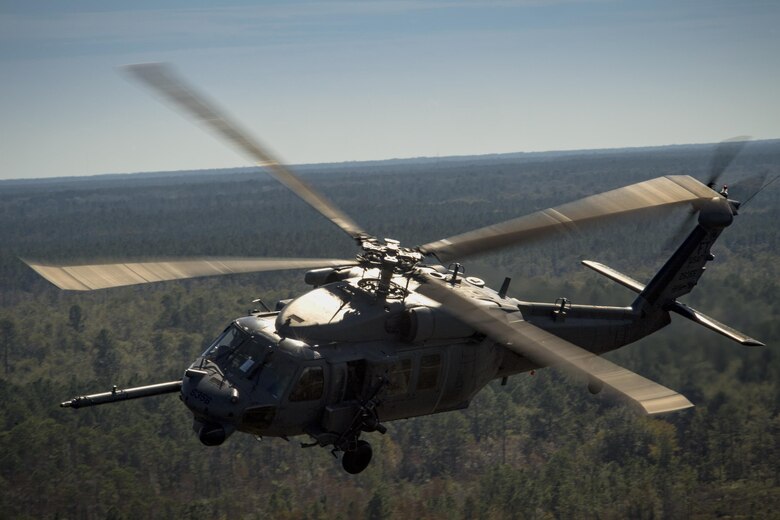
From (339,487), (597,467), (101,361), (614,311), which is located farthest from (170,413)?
(614,311)

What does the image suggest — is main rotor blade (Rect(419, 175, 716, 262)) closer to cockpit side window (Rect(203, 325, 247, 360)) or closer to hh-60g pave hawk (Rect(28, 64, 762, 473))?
hh-60g pave hawk (Rect(28, 64, 762, 473))

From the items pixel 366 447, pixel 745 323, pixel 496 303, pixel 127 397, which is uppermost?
pixel 496 303

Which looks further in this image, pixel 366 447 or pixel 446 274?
pixel 446 274

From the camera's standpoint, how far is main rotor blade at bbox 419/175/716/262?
1641 cm

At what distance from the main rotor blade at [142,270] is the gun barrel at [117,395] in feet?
8.42

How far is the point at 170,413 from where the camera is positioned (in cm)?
12281

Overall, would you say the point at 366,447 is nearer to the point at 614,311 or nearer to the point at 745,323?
the point at 614,311

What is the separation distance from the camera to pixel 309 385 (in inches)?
755

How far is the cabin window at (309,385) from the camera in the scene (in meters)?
19.1

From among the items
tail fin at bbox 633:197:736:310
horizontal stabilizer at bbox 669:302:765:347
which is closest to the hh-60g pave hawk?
horizontal stabilizer at bbox 669:302:765:347

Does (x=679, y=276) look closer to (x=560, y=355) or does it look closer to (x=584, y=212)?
(x=584, y=212)

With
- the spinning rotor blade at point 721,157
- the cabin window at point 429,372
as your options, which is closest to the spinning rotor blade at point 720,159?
the spinning rotor blade at point 721,157

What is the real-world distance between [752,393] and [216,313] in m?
125

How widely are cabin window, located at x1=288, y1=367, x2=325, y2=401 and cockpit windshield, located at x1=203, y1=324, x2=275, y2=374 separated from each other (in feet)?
3.37
